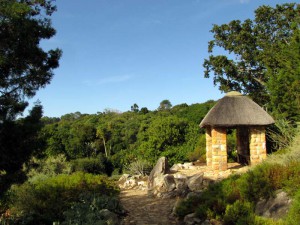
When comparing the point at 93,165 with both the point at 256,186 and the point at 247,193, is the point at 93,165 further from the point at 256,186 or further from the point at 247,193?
the point at 256,186

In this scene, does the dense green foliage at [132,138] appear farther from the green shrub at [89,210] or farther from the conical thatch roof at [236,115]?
the conical thatch roof at [236,115]

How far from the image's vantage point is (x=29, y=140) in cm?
493

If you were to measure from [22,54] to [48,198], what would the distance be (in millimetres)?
3978

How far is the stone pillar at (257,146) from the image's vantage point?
1290cm

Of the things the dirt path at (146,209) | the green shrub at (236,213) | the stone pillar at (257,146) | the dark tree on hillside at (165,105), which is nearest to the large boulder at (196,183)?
the dirt path at (146,209)

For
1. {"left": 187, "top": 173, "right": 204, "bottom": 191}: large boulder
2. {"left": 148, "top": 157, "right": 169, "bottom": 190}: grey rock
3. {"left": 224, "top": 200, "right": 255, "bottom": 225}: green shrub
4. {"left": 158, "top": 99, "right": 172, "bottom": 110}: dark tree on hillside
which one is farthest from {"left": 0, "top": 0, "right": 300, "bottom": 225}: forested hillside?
{"left": 158, "top": 99, "right": 172, "bottom": 110}: dark tree on hillside

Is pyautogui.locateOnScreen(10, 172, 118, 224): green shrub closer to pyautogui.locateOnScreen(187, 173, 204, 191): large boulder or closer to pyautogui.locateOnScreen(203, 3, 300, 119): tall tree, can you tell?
pyautogui.locateOnScreen(187, 173, 204, 191): large boulder

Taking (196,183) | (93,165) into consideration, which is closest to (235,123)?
(196,183)

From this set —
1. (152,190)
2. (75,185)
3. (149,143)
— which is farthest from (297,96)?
(75,185)

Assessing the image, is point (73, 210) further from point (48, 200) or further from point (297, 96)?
point (297, 96)

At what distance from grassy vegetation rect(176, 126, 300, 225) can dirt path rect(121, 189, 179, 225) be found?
64cm

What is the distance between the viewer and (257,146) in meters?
12.9

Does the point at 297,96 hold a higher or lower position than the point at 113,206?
higher

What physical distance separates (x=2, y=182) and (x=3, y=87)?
1558mm
